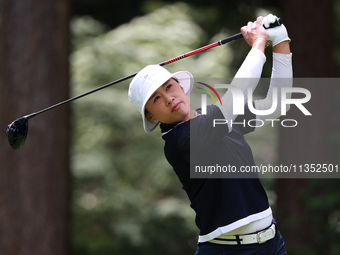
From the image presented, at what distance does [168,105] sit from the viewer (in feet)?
6.71

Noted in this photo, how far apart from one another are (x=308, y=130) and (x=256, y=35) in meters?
3.16

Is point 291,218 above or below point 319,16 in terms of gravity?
below

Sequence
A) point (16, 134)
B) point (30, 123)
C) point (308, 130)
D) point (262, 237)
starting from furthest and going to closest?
point (308, 130) → point (30, 123) → point (16, 134) → point (262, 237)

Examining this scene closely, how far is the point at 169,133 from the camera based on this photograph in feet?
6.64

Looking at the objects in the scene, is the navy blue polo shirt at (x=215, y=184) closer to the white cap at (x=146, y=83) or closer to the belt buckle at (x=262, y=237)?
the belt buckle at (x=262, y=237)

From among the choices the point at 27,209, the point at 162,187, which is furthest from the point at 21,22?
the point at 162,187

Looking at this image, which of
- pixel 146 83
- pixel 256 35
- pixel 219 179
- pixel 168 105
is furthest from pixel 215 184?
pixel 256 35

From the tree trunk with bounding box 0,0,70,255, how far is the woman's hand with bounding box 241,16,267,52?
10.2 feet

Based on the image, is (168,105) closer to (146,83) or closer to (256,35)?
(146,83)

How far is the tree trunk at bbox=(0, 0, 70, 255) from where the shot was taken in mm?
4570

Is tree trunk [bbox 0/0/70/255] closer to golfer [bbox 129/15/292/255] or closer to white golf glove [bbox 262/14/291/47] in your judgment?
golfer [bbox 129/15/292/255]

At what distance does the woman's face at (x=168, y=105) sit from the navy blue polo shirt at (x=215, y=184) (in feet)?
0.19

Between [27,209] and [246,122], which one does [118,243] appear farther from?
[246,122]

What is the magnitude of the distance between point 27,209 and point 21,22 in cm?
206
